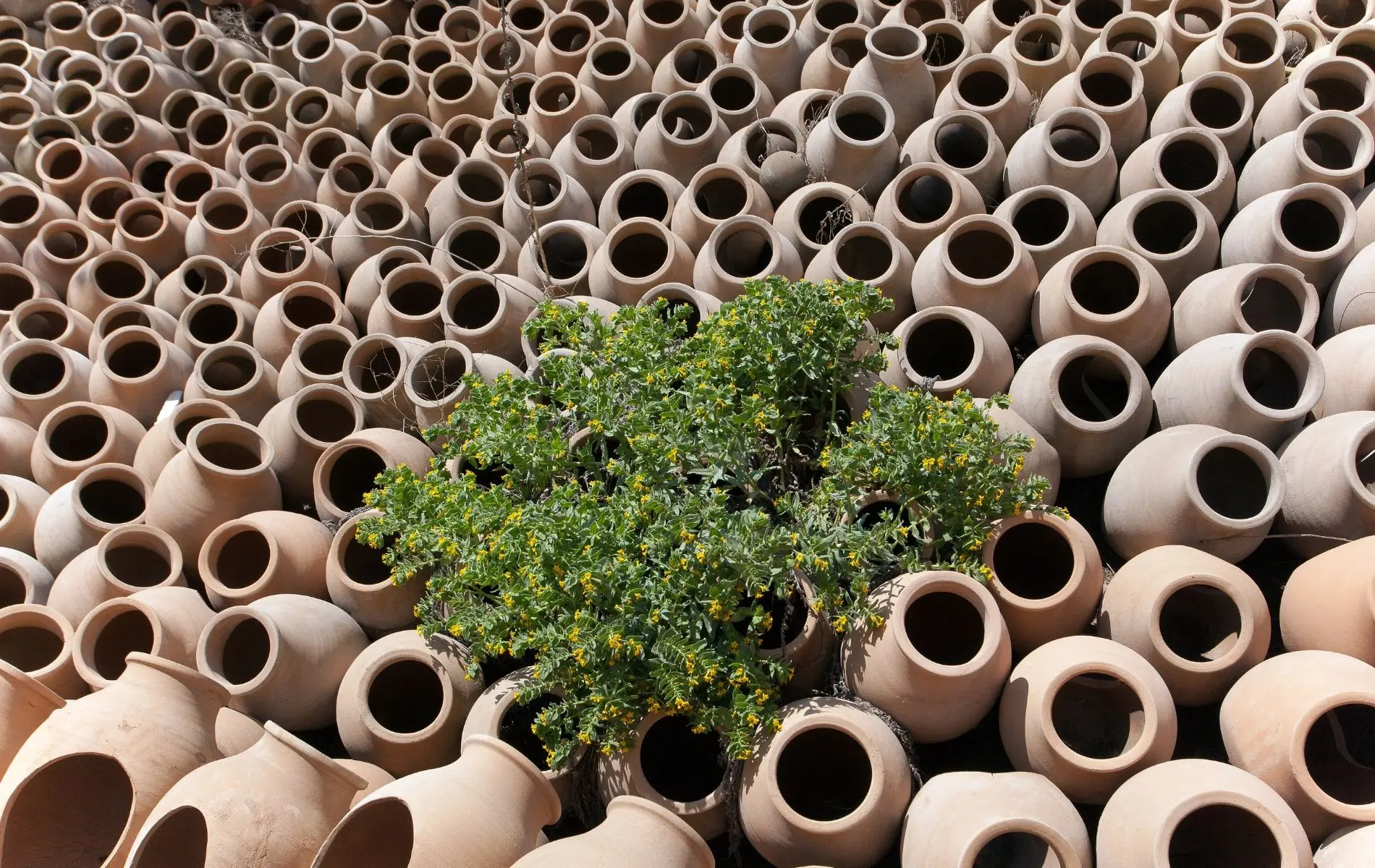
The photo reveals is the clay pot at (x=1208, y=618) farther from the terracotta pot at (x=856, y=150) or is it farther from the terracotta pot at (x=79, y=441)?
the terracotta pot at (x=79, y=441)

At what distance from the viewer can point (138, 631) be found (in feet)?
14.0

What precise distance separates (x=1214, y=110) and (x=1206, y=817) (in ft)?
13.3

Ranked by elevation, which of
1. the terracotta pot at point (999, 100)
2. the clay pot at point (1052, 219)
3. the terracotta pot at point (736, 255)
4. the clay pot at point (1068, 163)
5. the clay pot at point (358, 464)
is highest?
the terracotta pot at point (999, 100)

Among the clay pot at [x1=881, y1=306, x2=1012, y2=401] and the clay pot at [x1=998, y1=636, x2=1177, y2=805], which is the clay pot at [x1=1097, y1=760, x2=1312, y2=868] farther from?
the clay pot at [x1=881, y1=306, x2=1012, y2=401]

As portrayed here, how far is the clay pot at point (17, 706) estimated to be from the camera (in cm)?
349

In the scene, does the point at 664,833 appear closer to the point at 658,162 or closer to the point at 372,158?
the point at 658,162

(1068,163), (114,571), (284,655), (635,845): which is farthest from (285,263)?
(1068,163)

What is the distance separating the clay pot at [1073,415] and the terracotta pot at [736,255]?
132cm

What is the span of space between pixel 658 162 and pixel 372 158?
7.20 feet

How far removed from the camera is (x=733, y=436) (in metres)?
3.62

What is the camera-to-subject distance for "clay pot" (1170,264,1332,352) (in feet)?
13.8

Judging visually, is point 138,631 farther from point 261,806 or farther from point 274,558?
point 261,806

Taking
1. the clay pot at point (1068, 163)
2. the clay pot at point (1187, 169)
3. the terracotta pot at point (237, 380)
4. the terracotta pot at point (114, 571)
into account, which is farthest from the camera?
the terracotta pot at point (237, 380)

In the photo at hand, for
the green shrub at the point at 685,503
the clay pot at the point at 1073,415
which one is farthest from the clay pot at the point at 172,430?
the clay pot at the point at 1073,415
